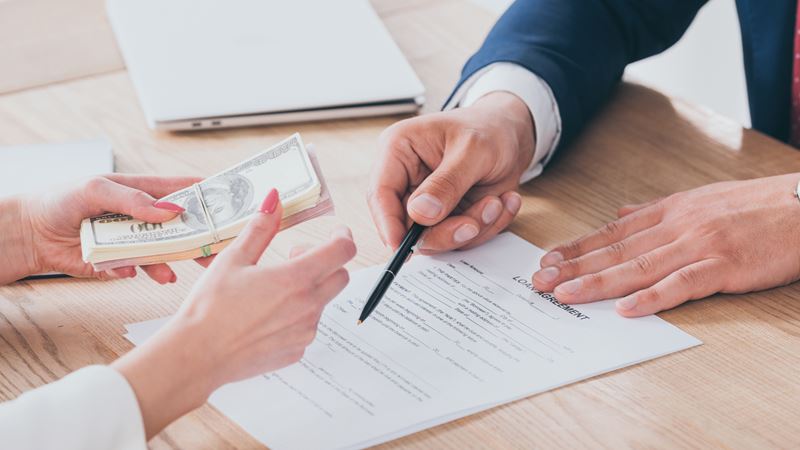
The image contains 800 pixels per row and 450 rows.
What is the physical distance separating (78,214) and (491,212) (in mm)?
496

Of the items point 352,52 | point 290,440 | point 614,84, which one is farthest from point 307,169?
point 614,84

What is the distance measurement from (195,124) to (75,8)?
0.57 metres

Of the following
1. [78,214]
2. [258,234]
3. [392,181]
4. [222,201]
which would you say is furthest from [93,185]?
[392,181]

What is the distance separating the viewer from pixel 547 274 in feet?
3.59

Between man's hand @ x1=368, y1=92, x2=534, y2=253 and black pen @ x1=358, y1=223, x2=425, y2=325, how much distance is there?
0.02 m

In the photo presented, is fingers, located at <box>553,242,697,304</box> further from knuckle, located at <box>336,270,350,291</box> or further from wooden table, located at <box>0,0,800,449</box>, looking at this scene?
knuckle, located at <box>336,270,350,291</box>

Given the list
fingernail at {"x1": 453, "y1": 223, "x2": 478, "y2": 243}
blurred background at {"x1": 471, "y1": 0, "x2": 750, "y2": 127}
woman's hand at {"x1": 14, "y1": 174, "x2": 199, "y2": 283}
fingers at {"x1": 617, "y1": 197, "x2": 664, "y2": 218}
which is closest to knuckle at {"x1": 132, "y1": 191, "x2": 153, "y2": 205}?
woman's hand at {"x1": 14, "y1": 174, "x2": 199, "y2": 283}

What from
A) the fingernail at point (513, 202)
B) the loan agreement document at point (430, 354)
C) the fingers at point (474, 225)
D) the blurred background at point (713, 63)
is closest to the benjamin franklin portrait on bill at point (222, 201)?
the loan agreement document at point (430, 354)

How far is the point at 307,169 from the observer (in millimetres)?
1082

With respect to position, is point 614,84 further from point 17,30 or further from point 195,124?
point 17,30

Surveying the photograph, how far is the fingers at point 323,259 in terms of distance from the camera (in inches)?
35.4

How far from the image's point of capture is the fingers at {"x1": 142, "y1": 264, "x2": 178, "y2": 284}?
1.09 metres

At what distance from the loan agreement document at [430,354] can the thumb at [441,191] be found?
0.07 metres

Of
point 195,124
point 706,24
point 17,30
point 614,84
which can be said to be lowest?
point 706,24
